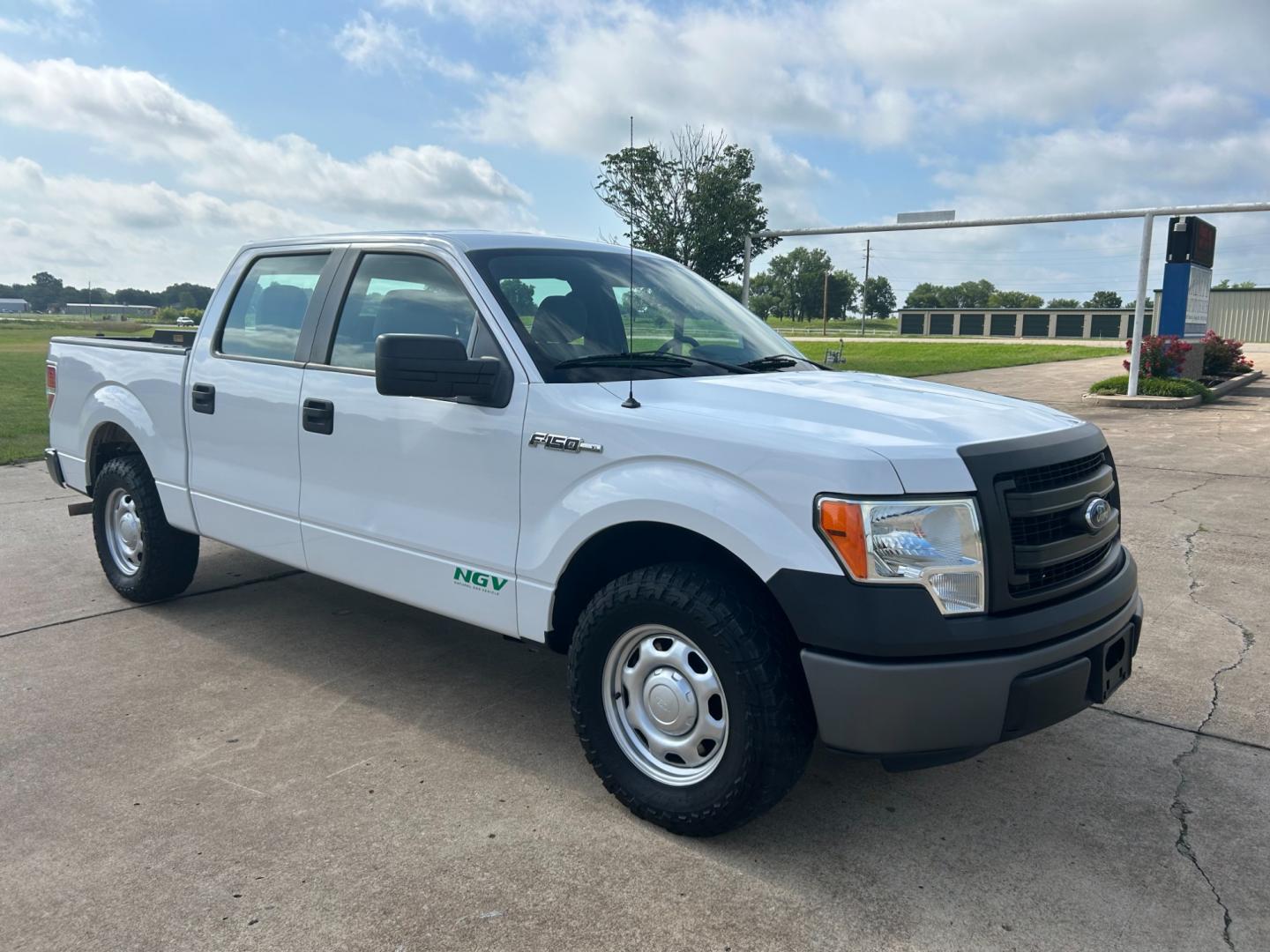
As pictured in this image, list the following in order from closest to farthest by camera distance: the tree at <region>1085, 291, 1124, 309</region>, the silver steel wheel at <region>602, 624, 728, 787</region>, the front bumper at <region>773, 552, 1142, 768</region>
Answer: the front bumper at <region>773, 552, 1142, 768</region>, the silver steel wheel at <region>602, 624, 728, 787</region>, the tree at <region>1085, 291, 1124, 309</region>

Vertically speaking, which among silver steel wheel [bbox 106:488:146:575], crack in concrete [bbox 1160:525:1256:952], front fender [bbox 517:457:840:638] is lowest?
crack in concrete [bbox 1160:525:1256:952]

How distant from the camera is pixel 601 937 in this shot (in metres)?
2.64

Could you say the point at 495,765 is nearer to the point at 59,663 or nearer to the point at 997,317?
the point at 59,663

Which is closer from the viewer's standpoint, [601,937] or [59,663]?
[601,937]

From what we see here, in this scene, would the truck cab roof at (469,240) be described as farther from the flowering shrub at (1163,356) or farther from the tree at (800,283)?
the tree at (800,283)

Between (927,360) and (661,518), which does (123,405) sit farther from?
(927,360)

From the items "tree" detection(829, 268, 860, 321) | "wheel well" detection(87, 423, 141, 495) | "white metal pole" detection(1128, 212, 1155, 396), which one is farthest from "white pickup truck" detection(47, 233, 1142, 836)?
"tree" detection(829, 268, 860, 321)

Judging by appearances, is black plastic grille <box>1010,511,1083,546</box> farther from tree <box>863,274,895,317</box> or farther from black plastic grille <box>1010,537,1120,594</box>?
tree <box>863,274,895,317</box>

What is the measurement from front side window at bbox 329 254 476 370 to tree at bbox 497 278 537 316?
0.14 metres

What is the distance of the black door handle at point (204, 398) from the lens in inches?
187

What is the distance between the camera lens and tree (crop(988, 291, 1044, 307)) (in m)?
91.9

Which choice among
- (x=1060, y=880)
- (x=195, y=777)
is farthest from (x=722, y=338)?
(x=195, y=777)

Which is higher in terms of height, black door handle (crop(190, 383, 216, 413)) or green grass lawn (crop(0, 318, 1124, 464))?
black door handle (crop(190, 383, 216, 413))

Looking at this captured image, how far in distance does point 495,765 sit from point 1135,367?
55.0ft
